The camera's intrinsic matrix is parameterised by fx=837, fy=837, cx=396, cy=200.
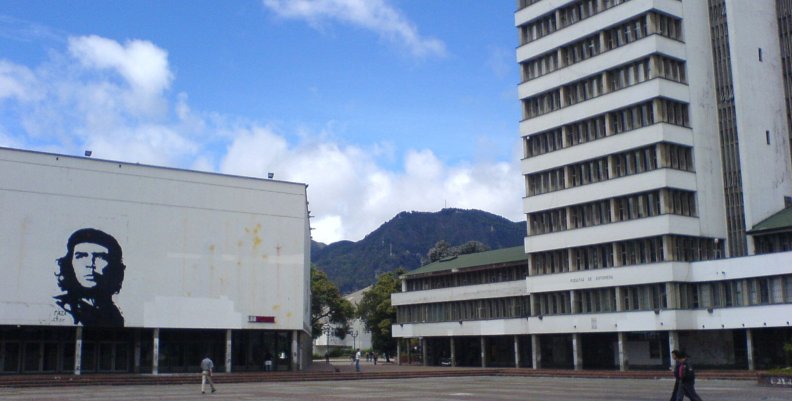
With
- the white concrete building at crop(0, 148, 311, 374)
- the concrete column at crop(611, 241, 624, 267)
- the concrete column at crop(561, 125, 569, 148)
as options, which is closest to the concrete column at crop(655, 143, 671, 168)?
the concrete column at crop(611, 241, 624, 267)

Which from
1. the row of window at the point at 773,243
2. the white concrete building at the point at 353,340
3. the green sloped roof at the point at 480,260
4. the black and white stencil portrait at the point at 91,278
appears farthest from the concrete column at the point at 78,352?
the white concrete building at the point at 353,340

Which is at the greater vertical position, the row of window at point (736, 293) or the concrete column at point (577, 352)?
the row of window at point (736, 293)

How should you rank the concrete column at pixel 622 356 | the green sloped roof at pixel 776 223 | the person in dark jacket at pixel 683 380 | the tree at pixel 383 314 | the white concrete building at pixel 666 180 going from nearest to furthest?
the person in dark jacket at pixel 683 380, the green sloped roof at pixel 776 223, the white concrete building at pixel 666 180, the concrete column at pixel 622 356, the tree at pixel 383 314

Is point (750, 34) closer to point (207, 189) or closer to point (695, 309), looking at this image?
point (695, 309)

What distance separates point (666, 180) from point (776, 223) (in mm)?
8578

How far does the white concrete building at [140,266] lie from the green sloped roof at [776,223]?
118ft

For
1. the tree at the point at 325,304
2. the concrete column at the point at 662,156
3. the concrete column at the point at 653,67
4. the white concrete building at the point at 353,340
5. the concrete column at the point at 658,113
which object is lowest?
the white concrete building at the point at 353,340

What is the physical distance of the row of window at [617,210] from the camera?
65.6m

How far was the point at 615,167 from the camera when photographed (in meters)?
69.6

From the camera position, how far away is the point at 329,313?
131 metres

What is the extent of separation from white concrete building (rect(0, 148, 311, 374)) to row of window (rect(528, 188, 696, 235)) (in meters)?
22.4

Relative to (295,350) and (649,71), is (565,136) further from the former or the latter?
(295,350)

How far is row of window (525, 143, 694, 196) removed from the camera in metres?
66.1

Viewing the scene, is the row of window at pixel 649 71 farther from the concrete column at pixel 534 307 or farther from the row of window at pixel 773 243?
the concrete column at pixel 534 307
